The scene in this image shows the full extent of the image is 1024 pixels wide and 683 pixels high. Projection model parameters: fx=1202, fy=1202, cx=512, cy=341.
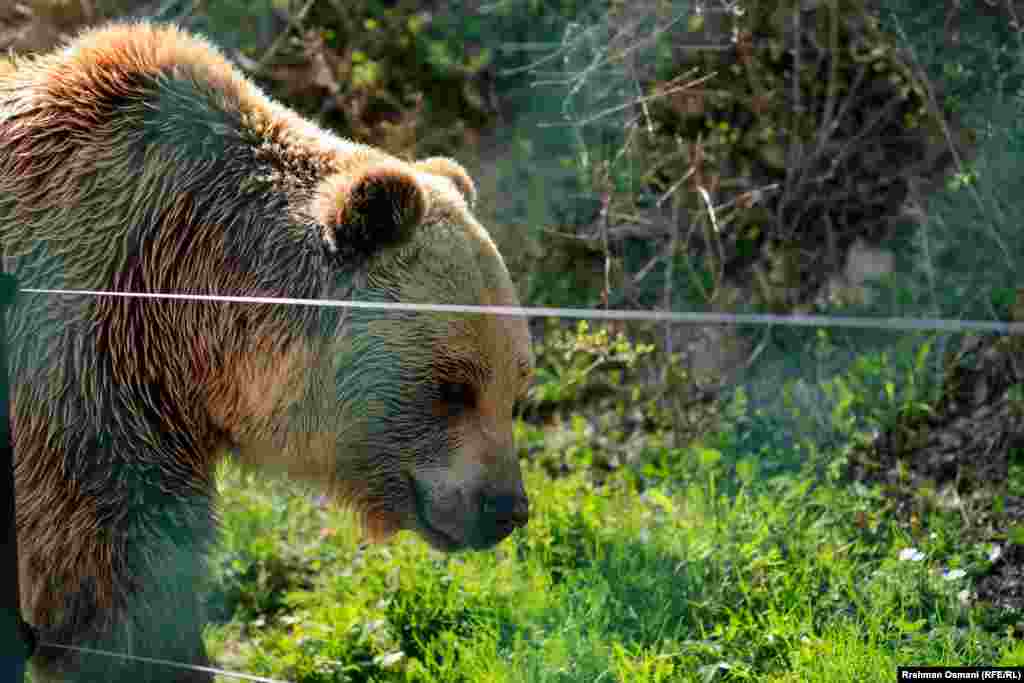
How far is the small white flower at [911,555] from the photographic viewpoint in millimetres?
3787

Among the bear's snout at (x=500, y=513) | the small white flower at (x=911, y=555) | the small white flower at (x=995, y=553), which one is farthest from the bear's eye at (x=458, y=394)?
the small white flower at (x=995, y=553)

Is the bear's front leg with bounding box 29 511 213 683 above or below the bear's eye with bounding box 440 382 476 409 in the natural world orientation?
below

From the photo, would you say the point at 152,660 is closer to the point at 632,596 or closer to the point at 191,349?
the point at 191,349

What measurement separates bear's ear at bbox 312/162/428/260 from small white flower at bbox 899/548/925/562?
6.27ft

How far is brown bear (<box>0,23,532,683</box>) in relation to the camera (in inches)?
124

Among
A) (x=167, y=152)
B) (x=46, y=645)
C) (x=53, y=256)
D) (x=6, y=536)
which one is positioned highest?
(x=167, y=152)

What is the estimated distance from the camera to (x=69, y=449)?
3123 millimetres

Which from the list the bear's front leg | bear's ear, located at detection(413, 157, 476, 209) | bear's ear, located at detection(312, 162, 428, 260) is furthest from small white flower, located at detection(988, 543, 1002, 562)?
the bear's front leg

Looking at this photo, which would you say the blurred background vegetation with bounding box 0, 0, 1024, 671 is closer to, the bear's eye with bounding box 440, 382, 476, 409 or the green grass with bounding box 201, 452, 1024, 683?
the green grass with bounding box 201, 452, 1024, 683

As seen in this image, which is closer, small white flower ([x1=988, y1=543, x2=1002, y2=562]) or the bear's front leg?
the bear's front leg

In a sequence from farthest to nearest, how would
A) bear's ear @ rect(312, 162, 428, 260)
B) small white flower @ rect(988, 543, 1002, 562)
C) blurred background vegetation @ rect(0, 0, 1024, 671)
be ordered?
1. blurred background vegetation @ rect(0, 0, 1024, 671)
2. small white flower @ rect(988, 543, 1002, 562)
3. bear's ear @ rect(312, 162, 428, 260)

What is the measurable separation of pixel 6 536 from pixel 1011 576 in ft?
9.75

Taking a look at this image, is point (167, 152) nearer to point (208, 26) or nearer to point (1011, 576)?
point (1011, 576)

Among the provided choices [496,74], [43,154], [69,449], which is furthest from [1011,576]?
[496,74]
